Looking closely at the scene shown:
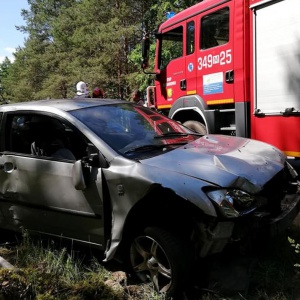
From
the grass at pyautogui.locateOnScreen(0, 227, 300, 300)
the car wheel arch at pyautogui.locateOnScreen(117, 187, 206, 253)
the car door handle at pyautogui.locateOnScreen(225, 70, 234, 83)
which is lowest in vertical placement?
the grass at pyautogui.locateOnScreen(0, 227, 300, 300)

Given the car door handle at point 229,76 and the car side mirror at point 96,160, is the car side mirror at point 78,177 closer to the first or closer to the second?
the car side mirror at point 96,160

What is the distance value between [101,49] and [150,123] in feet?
71.1

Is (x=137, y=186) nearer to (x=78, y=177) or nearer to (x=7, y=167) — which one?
(x=78, y=177)

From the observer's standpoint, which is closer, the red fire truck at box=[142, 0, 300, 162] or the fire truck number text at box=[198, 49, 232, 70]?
the red fire truck at box=[142, 0, 300, 162]

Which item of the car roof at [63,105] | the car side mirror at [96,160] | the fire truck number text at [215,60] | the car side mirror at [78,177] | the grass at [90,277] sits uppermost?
the fire truck number text at [215,60]

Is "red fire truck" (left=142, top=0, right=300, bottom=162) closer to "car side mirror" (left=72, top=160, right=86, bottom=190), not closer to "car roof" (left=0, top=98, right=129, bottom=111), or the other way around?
"car roof" (left=0, top=98, right=129, bottom=111)

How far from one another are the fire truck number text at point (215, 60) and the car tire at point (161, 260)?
390 cm

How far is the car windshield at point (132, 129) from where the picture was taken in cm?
356

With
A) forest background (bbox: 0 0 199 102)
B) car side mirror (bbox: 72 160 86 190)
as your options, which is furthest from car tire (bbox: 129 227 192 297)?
forest background (bbox: 0 0 199 102)

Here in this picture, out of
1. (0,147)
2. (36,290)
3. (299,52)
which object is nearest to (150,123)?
(0,147)

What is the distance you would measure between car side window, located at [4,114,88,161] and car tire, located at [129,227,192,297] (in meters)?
1.18

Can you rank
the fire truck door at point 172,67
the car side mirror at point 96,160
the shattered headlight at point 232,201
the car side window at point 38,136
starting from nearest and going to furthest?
the shattered headlight at point 232,201 → the car side mirror at point 96,160 → the car side window at point 38,136 → the fire truck door at point 172,67

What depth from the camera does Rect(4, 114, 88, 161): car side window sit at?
395 cm

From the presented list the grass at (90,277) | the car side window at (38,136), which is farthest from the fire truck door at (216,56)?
the car side window at (38,136)
